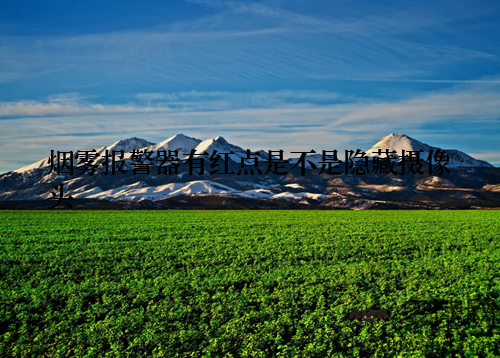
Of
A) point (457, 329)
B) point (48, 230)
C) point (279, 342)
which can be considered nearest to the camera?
point (279, 342)

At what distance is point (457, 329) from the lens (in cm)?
1225

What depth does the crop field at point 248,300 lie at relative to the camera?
448 inches

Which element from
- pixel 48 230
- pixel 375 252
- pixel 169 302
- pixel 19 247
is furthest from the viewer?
pixel 48 230

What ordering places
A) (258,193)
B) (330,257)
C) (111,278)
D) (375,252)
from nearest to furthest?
(111,278), (330,257), (375,252), (258,193)

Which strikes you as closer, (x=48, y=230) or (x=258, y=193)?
(x=48, y=230)

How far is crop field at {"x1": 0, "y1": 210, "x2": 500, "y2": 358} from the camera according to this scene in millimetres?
11383

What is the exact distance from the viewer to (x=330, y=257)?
22.5m

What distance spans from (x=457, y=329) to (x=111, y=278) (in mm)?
13618

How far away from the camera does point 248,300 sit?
47.5 feet

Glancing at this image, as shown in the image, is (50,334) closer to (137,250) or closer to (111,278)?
(111,278)

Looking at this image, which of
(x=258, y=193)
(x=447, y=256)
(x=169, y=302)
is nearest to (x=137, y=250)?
(x=169, y=302)

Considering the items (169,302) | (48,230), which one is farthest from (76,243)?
(169,302)

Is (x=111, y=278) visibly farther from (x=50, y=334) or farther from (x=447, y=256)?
(x=447, y=256)

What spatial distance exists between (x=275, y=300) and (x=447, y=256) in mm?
12854
